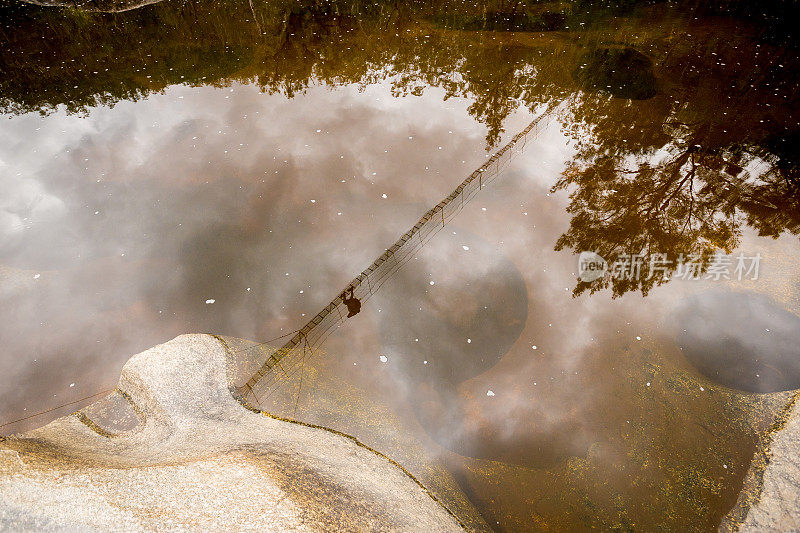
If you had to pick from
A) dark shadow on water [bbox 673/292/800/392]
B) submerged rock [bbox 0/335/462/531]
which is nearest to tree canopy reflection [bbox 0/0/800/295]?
dark shadow on water [bbox 673/292/800/392]

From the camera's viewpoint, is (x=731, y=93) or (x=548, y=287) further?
(x=731, y=93)

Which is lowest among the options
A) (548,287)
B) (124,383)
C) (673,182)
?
(124,383)

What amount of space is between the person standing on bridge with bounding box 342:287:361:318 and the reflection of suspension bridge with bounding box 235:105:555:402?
47mm

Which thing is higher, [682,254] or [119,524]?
[682,254]

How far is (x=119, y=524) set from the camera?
2.77 meters

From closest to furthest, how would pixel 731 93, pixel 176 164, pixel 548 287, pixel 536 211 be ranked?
pixel 548 287 → pixel 536 211 → pixel 176 164 → pixel 731 93

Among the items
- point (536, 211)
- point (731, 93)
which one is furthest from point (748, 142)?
point (536, 211)

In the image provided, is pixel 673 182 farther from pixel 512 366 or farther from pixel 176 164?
pixel 176 164

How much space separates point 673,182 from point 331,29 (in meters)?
9.53

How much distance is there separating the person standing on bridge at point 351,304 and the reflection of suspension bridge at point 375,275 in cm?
5

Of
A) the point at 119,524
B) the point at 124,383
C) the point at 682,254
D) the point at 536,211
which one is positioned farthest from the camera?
the point at 536,211

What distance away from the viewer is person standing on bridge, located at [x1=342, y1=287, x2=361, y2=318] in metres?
5.08

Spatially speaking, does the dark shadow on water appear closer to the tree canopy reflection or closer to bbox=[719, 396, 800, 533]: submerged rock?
bbox=[719, 396, 800, 533]: submerged rock

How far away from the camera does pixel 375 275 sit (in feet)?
17.8
